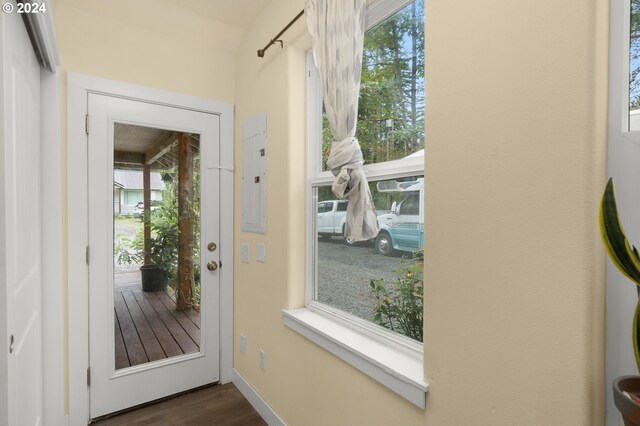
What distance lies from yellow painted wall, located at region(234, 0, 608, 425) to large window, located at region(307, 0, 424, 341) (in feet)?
0.65

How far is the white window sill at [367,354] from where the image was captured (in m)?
1.07

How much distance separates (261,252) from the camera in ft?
6.75

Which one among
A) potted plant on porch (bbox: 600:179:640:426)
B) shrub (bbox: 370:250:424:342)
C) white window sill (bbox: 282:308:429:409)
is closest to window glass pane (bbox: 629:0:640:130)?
potted plant on porch (bbox: 600:179:640:426)

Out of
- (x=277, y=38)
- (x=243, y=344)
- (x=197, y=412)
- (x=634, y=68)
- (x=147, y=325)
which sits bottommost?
(x=197, y=412)

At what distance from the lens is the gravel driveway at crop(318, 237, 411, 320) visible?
138cm

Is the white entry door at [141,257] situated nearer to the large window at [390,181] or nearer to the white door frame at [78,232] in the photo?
the white door frame at [78,232]

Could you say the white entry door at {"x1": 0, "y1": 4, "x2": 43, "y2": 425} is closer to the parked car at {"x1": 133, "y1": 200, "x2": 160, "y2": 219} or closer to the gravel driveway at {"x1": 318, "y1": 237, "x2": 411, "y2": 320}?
the parked car at {"x1": 133, "y1": 200, "x2": 160, "y2": 219}

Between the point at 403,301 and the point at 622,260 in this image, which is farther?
the point at 403,301

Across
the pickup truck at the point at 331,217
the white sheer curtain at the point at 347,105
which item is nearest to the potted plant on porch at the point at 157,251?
the pickup truck at the point at 331,217

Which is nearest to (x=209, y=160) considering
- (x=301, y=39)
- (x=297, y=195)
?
(x=297, y=195)

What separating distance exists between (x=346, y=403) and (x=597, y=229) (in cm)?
116

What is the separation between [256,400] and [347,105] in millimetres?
1926

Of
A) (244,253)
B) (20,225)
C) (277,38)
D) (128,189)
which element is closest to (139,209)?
(128,189)

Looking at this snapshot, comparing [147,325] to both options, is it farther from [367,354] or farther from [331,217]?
[367,354]
